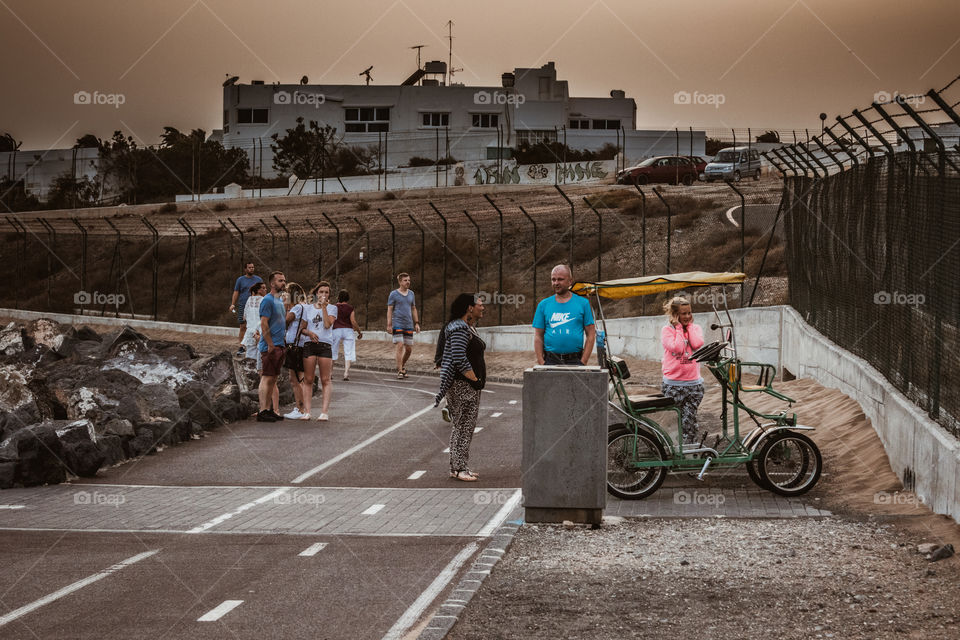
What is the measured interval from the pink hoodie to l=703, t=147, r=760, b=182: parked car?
48.7 meters

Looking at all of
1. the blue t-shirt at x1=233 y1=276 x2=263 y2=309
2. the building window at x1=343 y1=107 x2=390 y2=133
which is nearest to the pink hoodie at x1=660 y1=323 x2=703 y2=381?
the blue t-shirt at x1=233 y1=276 x2=263 y2=309

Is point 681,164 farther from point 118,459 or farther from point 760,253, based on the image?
point 118,459

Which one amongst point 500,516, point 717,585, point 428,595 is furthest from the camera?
point 500,516

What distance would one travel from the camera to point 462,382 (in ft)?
42.5

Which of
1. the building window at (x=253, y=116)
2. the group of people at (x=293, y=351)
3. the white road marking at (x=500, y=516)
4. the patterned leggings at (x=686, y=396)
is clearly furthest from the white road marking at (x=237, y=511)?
the building window at (x=253, y=116)

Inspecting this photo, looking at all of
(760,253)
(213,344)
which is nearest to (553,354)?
(213,344)

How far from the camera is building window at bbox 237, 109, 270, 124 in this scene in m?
98.3

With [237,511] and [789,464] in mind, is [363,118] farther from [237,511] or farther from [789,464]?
[789,464]

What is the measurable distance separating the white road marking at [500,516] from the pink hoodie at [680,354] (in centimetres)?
192

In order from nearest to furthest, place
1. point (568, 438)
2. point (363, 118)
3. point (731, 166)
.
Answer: point (568, 438) → point (731, 166) → point (363, 118)

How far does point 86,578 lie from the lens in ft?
28.0

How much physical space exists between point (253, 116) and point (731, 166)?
160ft

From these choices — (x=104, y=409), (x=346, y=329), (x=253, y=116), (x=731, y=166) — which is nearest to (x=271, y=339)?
(x=104, y=409)

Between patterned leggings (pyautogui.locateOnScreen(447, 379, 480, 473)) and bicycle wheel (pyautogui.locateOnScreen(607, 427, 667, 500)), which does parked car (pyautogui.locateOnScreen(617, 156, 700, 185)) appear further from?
bicycle wheel (pyautogui.locateOnScreen(607, 427, 667, 500))
